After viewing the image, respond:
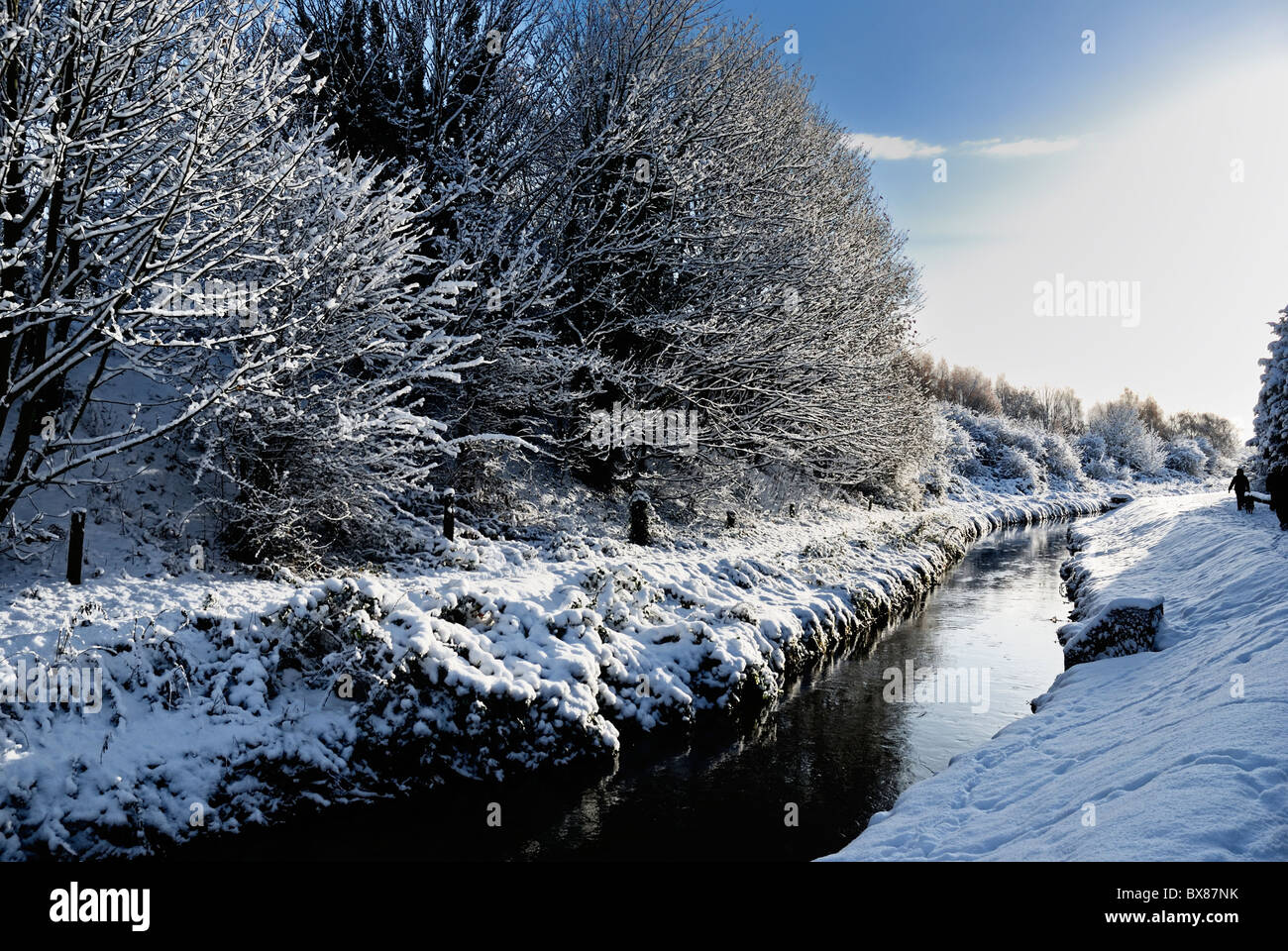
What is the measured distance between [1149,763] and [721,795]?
11.9 feet

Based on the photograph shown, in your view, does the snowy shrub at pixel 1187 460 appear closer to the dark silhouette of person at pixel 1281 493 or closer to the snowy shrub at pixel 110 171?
the dark silhouette of person at pixel 1281 493

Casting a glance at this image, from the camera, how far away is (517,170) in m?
13.7

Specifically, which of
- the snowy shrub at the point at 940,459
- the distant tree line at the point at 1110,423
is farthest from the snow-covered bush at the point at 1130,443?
the snowy shrub at the point at 940,459

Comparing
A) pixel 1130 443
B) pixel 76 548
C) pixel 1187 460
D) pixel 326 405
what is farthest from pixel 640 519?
pixel 1187 460

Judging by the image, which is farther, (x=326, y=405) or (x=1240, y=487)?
(x=1240, y=487)

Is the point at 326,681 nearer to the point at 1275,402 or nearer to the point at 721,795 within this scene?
the point at 721,795

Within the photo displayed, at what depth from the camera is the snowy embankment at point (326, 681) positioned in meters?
5.48

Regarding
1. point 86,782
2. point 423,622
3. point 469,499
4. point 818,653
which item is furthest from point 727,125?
point 86,782

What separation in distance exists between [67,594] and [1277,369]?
839 inches

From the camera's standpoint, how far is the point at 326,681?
7039 mm

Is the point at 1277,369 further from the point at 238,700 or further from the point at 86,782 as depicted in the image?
the point at 86,782

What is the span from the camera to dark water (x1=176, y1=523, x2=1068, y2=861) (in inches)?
239

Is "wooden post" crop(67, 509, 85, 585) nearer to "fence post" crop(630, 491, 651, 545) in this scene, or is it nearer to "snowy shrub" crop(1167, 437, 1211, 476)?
"fence post" crop(630, 491, 651, 545)

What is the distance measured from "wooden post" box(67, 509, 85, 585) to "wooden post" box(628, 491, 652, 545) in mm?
8317
